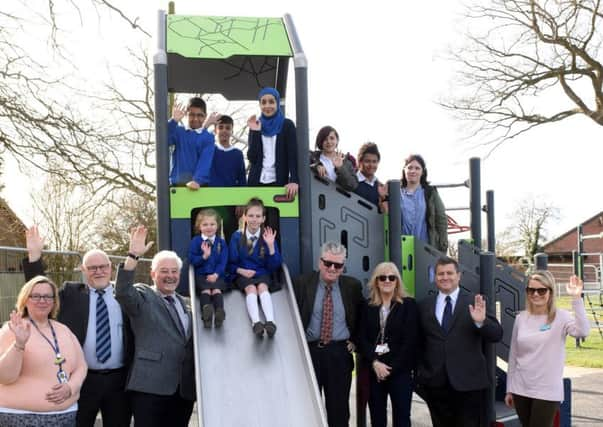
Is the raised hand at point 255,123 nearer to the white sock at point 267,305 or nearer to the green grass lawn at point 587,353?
the white sock at point 267,305

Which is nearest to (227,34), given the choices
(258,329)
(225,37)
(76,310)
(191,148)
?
(225,37)

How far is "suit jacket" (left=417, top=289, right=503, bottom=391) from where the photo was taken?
530 cm

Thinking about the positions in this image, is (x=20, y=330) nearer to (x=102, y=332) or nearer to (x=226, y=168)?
(x=102, y=332)

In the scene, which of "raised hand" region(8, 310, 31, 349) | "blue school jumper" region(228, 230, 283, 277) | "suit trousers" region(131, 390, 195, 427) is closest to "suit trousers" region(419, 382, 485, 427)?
"blue school jumper" region(228, 230, 283, 277)

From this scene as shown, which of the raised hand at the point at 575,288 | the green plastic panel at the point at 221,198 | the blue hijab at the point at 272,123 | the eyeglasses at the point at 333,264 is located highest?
the blue hijab at the point at 272,123

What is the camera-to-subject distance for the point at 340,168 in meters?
6.47

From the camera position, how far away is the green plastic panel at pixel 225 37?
21.6 ft

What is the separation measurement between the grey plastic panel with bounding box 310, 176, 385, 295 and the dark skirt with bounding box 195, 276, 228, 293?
1090mm

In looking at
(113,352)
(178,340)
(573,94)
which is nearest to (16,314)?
(113,352)

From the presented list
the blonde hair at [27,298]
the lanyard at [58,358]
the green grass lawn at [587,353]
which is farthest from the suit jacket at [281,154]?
the green grass lawn at [587,353]

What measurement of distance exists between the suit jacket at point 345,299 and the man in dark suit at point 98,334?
58.6 inches

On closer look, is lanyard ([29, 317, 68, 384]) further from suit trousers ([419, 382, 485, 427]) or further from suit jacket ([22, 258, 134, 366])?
suit trousers ([419, 382, 485, 427])

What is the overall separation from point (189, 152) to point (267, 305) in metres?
1.81

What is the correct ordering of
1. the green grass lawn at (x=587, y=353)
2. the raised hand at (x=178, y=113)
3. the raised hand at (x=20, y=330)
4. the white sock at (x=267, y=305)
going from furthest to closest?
the green grass lawn at (x=587, y=353) < the raised hand at (x=178, y=113) < the white sock at (x=267, y=305) < the raised hand at (x=20, y=330)
